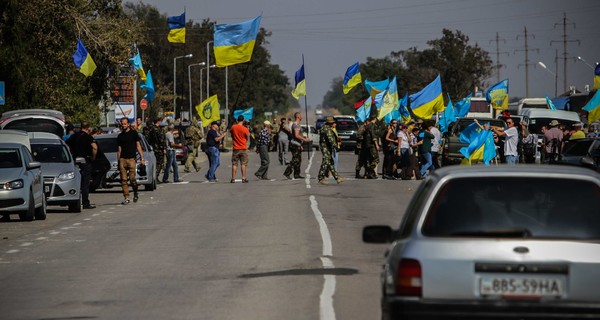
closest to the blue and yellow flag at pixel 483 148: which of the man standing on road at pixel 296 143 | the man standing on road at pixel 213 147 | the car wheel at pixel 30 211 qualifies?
the man standing on road at pixel 296 143

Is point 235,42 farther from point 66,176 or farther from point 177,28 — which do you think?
point 66,176

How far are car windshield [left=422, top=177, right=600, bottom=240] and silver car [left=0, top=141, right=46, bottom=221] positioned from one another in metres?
16.2

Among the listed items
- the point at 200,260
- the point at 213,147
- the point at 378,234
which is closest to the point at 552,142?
→ the point at 213,147

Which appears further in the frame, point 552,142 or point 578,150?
point 552,142

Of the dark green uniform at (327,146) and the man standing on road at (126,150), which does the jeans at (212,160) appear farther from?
the man standing on road at (126,150)

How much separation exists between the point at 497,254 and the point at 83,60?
3567cm

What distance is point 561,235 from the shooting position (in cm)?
772

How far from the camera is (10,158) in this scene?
953 inches

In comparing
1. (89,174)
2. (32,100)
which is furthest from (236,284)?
(32,100)

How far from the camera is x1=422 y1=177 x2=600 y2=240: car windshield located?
7.73 m

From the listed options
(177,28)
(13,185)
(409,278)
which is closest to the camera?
(409,278)

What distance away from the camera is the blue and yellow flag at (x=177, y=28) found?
2151 inches

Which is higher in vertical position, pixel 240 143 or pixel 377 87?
pixel 377 87

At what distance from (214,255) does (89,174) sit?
11.7 meters
